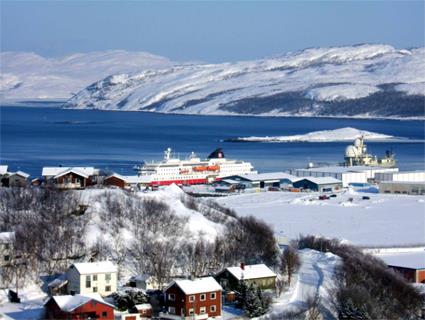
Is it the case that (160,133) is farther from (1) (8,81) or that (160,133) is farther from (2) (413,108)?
(1) (8,81)

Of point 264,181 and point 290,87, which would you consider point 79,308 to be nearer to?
point 264,181

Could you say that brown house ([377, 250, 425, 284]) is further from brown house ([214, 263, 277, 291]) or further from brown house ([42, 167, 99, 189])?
brown house ([42, 167, 99, 189])

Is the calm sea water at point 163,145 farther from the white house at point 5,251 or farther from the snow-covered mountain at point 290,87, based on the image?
the white house at point 5,251

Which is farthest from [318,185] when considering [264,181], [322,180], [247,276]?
[247,276]

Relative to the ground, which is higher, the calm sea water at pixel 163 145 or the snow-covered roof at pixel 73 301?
the calm sea water at pixel 163 145

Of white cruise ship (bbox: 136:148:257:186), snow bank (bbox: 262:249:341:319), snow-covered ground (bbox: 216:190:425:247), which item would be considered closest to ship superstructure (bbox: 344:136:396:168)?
white cruise ship (bbox: 136:148:257:186)

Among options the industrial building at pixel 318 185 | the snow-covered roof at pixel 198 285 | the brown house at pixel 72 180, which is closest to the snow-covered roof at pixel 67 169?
the brown house at pixel 72 180

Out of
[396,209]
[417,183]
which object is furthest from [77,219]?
[417,183]
